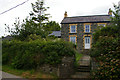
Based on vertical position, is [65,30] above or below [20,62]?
above

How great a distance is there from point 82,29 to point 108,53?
1361cm

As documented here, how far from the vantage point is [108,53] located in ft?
21.4

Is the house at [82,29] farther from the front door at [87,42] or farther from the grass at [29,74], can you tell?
the grass at [29,74]

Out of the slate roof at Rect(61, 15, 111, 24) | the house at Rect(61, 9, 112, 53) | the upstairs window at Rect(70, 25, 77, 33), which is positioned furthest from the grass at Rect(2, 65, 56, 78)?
the slate roof at Rect(61, 15, 111, 24)

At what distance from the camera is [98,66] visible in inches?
258

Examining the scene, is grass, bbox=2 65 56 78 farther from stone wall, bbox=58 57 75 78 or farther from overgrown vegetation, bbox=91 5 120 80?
overgrown vegetation, bbox=91 5 120 80

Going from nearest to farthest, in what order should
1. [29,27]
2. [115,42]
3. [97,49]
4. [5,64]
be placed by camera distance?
[115,42] → [97,49] → [5,64] → [29,27]

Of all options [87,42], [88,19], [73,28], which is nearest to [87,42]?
[87,42]

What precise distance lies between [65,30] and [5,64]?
41.5ft

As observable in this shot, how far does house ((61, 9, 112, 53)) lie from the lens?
19359 mm

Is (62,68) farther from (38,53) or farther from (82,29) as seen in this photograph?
(82,29)

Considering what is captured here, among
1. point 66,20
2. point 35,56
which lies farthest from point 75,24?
point 35,56

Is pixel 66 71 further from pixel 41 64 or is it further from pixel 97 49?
pixel 97 49

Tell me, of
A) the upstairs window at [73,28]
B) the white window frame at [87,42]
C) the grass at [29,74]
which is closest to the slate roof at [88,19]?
the upstairs window at [73,28]
